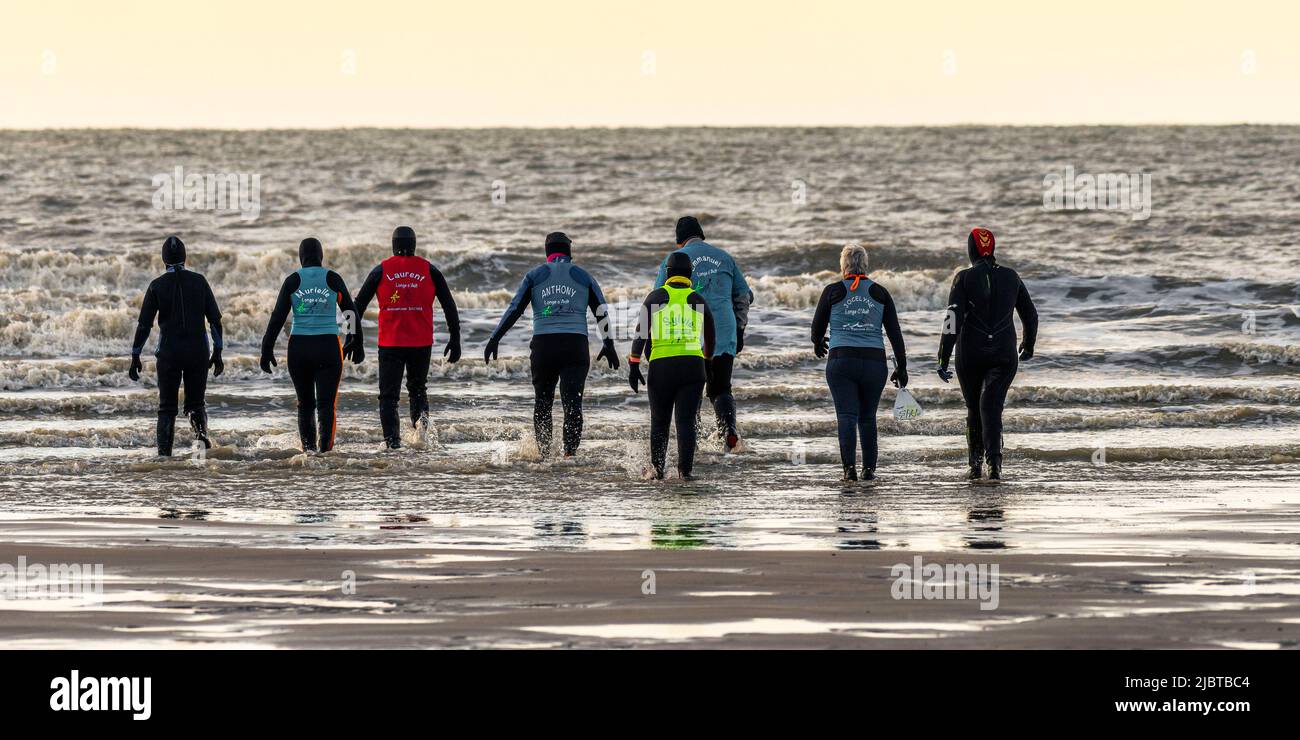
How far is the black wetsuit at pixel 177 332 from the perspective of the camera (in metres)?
13.0

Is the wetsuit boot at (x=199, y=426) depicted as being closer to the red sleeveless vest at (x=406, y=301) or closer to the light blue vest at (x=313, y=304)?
the light blue vest at (x=313, y=304)

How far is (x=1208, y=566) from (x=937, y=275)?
21617 millimetres

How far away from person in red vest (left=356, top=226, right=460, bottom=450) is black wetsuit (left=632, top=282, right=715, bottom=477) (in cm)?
223

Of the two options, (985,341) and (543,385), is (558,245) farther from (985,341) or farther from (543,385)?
(985,341)

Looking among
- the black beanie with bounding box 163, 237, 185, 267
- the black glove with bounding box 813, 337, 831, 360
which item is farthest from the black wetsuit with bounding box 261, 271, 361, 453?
the black glove with bounding box 813, 337, 831, 360

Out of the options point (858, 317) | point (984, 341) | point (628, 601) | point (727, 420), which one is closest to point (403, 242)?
point (727, 420)

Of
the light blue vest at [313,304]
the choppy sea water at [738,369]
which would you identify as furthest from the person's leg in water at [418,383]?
the light blue vest at [313,304]

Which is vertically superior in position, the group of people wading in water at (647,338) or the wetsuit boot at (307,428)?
the group of people wading in water at (647,338)

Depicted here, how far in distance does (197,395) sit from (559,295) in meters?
3.26

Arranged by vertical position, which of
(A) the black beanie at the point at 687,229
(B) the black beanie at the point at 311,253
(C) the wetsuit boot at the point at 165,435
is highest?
(A) the black beanie at the point at 687,229

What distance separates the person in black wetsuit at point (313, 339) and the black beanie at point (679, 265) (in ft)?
9.67

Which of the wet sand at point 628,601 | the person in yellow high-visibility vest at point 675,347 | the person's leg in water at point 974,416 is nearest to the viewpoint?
the wet sand at point 628,601
